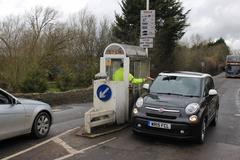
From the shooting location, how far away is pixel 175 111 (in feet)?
24.8

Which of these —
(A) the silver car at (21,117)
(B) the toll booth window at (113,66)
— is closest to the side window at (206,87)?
(B) the toll booth window at (113,66)

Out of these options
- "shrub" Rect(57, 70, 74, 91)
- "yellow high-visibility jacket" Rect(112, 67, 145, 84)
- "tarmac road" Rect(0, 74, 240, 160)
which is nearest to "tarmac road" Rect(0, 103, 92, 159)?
"tarmac road" Rect(0, 74, 240, 160)

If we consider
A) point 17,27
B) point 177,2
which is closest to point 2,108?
point 17,27

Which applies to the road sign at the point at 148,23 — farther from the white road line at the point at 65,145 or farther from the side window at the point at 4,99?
the side window at the point at 4,99

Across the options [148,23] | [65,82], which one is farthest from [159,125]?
[65,82]

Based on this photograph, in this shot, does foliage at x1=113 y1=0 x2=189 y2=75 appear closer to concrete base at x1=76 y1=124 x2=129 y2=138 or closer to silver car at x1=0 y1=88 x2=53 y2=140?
concrete base at x1=76 y1=124 x2=129 y2=138

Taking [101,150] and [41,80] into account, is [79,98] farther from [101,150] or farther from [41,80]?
[101,150]

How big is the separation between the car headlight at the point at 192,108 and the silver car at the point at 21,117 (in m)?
3.37

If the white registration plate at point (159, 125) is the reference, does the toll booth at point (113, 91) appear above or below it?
above

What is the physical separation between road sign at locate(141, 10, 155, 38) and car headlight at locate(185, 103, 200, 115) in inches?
279

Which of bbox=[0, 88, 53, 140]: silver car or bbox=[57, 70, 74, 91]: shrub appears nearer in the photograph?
bbox=[0, 88, 53, 140]: silver car

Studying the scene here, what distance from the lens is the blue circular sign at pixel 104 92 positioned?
9.31m

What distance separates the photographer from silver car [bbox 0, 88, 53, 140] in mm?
6902

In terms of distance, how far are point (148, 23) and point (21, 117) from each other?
8.61 meters
